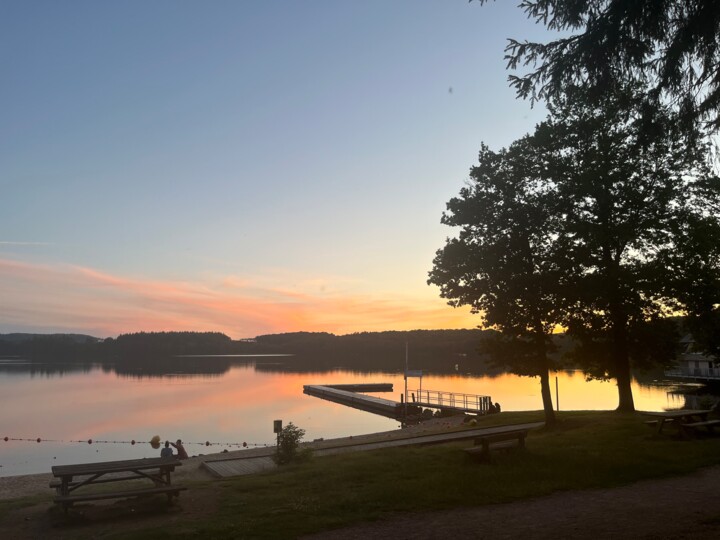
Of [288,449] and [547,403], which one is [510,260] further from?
[288,449]

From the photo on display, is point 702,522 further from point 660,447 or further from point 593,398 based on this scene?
point 593,398

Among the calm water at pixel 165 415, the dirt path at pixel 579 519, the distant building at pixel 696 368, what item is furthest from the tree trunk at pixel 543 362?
the distant building at pixel 696 368

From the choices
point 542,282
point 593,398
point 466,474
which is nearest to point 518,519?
point 466,474

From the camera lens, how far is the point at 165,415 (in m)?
52.8

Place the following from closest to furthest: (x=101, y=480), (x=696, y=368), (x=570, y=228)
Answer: (x=101, y=480)
(x=570, y=228)
(x=696, y=368)

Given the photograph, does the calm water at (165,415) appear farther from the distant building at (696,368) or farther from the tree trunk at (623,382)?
the tree trunk at (623,382)

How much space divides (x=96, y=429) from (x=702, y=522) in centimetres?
4614

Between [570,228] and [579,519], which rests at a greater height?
[570,228]

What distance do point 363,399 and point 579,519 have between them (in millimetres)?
51997

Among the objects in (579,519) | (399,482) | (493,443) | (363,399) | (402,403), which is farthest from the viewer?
(363,399)

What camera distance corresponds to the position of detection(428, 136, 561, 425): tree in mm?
22797

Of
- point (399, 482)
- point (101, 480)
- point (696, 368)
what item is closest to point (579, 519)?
point (399, 482)

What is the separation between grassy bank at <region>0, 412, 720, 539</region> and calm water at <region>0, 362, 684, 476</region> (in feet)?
71.5

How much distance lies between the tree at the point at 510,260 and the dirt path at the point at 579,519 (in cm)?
1216
